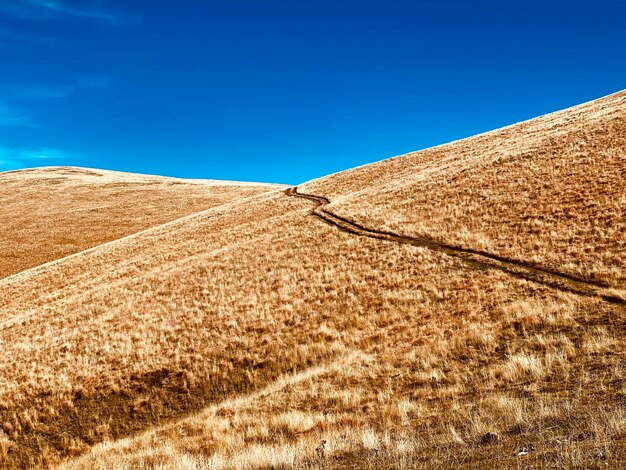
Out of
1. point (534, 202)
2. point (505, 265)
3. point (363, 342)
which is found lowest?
point (363, 342)

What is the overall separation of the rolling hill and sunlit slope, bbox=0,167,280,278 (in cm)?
2248

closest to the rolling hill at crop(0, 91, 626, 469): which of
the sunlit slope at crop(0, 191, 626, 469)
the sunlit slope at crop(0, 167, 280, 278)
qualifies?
the sunlit slope at crop(0, 191, 626, 469)

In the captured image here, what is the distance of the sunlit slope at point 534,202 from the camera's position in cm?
2027

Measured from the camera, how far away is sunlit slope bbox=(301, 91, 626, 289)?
66.5 ft

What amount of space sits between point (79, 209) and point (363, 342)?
74430mm

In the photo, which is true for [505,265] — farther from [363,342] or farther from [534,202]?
[534,202]

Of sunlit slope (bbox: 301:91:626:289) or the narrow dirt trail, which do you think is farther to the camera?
sunlit slope (bbox: 301:91:626:289)

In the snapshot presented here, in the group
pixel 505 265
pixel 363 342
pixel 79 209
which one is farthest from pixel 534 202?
pixel 79 209

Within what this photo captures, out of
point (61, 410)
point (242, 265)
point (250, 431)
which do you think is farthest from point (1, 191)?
point (250, 431)

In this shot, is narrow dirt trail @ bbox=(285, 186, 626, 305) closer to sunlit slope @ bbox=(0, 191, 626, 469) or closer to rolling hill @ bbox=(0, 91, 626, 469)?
rolling hill @ bbox=(0, 91, 626, 469)

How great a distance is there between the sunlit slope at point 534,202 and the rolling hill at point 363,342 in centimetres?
17

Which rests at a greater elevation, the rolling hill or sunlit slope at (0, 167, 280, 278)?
sunlit slope at (0, 167, 280, 278)

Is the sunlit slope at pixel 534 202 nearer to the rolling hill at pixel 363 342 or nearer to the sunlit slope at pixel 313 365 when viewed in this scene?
the rolling hill at pixel 363 342

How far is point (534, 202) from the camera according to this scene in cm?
2691
